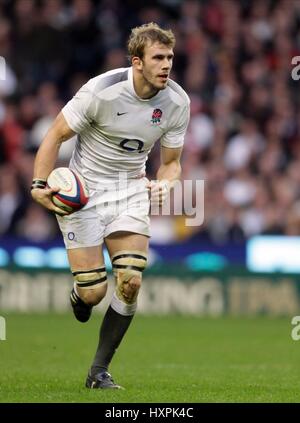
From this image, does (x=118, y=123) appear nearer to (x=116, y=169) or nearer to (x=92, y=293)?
(x=116, y=169)

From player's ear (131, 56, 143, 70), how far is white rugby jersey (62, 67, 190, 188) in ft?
0.40

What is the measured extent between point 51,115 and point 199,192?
112 inches

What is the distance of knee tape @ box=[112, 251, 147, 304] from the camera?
861 centimetres

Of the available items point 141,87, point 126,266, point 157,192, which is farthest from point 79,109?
point 126,266

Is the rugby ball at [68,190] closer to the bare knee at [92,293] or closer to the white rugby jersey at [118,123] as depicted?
the white rugby jersey at [118,123]

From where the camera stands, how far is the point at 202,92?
19.4m

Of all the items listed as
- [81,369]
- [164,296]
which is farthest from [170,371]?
[164,296]

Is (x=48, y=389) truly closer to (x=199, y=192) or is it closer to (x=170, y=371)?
(x=170, y=371)

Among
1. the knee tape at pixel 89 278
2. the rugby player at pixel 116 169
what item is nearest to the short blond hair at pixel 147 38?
the rugby player at pixel 116 169

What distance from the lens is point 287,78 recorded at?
1984 cm

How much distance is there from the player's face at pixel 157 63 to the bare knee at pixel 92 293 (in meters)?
1.58

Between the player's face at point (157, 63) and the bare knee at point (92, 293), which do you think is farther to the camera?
the bare knee at point (92, 293)

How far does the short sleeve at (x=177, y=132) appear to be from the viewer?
909cm

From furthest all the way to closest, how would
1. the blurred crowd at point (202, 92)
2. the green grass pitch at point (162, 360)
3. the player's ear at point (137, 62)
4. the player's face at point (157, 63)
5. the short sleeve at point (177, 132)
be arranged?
the blurred crowd at point (202, 92), the short sleeve at point (177, 132), the player's ear at point (137, 62), the player's face at point (157, 63), the green grass pitch at point (162, 360)
